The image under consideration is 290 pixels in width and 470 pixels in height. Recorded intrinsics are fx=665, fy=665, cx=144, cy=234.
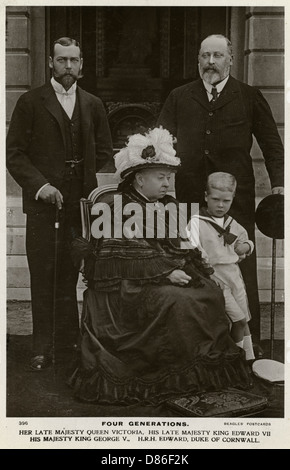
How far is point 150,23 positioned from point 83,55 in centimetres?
46

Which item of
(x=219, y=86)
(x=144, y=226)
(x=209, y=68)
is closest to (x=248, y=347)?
(x=144, y=226)

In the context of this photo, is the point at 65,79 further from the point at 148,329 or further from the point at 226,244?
the point at 148,329

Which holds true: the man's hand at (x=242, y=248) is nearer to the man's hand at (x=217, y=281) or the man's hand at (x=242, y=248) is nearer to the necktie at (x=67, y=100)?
the man's hand at (x=217, y=281)

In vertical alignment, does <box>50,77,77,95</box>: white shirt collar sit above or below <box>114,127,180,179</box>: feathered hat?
above

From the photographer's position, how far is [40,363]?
3.96 meters

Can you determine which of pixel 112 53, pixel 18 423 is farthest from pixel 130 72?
pixel 18 423

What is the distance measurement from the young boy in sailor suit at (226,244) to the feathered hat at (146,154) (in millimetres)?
325

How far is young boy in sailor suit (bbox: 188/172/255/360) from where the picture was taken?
154 inches

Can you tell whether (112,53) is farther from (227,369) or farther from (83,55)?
(227,369)

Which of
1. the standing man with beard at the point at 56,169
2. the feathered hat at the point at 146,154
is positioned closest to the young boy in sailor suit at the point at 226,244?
the feathered hat at the point at 146,154

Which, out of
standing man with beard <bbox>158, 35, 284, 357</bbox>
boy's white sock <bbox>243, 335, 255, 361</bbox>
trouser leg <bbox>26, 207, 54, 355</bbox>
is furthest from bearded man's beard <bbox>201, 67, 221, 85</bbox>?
boy's white sock <bbox>243, 335, 255, 361</bbox>

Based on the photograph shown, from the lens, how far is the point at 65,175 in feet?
12.9

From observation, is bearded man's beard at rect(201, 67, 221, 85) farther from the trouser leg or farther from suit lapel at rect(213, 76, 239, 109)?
the trouser leg
